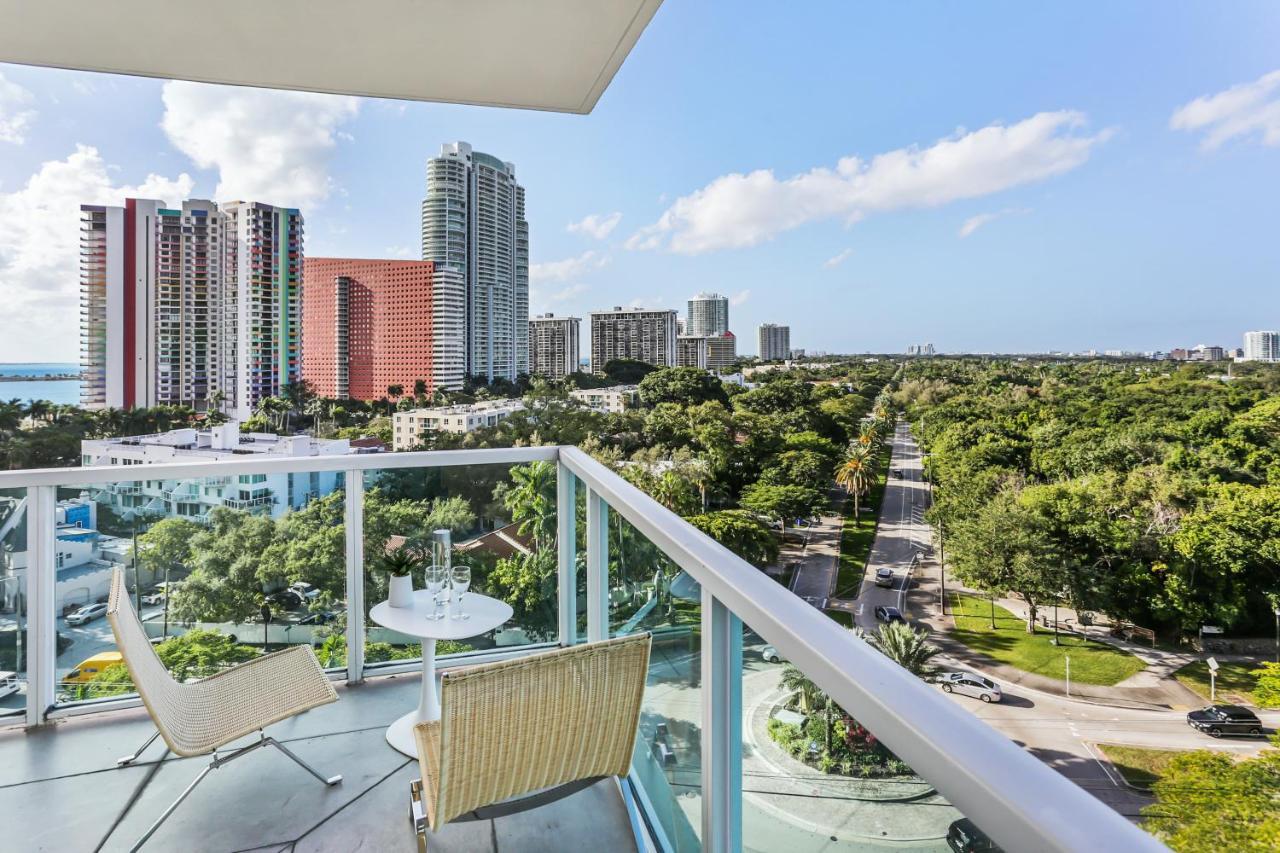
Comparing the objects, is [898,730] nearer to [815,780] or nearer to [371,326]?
[815,780]

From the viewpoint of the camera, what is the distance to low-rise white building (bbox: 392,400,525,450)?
17000 millimetres

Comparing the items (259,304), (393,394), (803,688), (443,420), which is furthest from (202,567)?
(393,394)

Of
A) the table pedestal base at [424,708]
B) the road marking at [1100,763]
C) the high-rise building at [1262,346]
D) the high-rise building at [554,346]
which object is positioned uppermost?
the high-rise building at [554,346]

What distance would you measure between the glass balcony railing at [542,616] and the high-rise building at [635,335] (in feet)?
76.5

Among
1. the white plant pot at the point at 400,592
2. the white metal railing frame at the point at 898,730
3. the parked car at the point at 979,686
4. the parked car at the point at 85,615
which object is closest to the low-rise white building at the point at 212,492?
the parked car at the point at 85,615

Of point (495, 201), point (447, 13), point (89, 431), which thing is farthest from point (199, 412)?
point (447, 13)

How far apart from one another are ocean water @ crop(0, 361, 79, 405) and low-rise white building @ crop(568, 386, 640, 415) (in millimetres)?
12991

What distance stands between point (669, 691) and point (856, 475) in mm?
23352

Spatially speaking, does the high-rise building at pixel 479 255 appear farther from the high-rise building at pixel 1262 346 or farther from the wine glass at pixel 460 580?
the high-rise building at pixel 1262 346

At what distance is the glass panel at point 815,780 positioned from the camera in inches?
25.4

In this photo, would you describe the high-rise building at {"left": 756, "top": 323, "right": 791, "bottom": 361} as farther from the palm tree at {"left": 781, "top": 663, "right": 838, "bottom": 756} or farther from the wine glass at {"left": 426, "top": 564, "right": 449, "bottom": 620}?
the palm tree at {"left": 781, "top": 663, "right": 838, "bottom": 756}

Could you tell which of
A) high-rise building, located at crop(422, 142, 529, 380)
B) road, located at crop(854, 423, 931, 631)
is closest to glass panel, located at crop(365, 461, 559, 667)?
high-rise building, located at crop(422, 142, 529, 380)

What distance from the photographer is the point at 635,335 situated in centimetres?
2738

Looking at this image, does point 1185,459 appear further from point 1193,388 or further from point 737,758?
point 737,758
